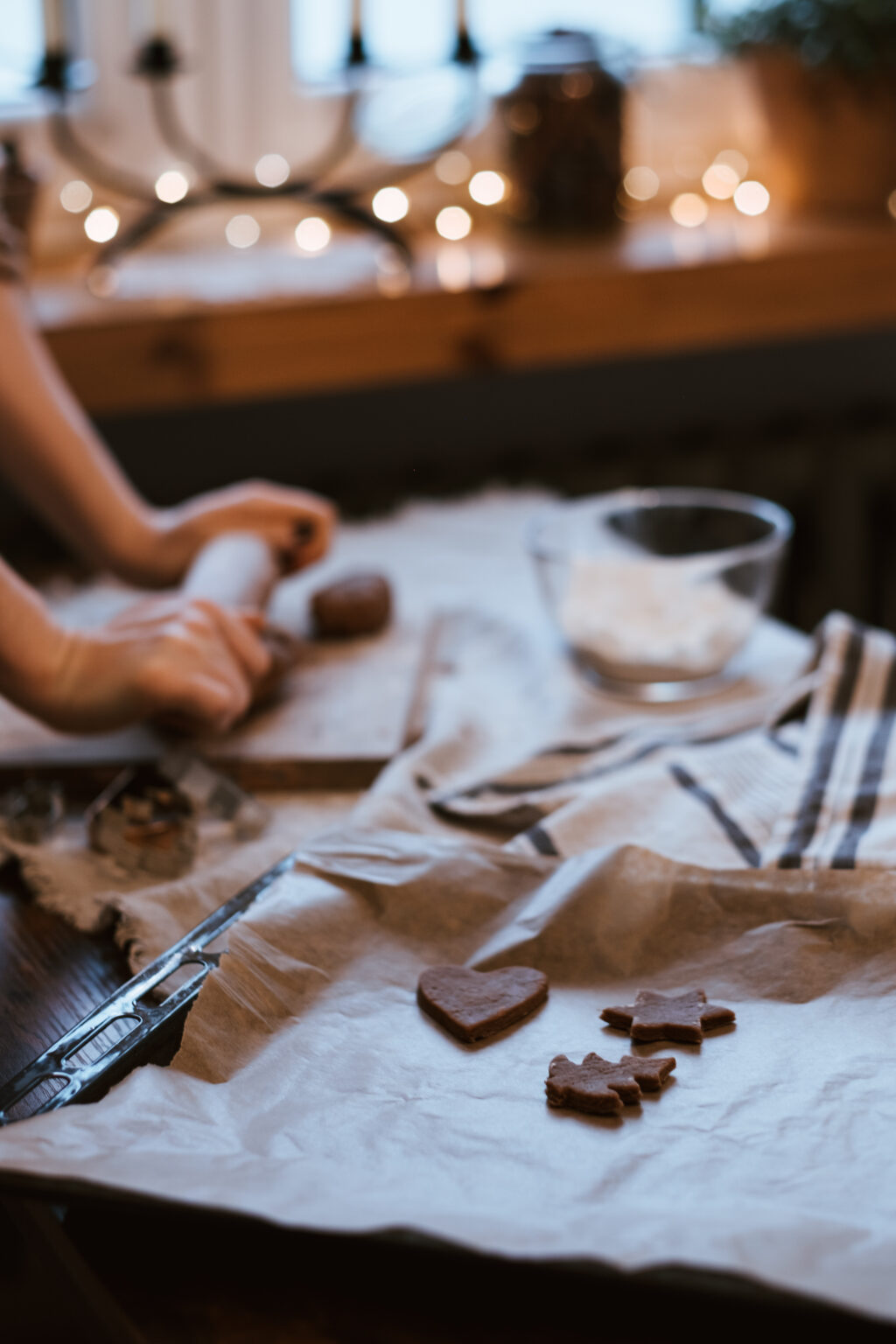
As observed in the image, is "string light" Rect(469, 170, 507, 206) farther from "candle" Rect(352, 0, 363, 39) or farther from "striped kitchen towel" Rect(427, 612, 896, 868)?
"striped kitchen towel" Rect(427, 612, 896, 868)

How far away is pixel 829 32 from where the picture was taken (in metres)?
1.66

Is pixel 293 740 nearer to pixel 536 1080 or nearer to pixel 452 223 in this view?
pixel 536 1080

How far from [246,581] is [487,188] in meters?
1.15

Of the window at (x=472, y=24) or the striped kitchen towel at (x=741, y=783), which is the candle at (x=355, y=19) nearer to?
→ the window at (x=472, y=24)

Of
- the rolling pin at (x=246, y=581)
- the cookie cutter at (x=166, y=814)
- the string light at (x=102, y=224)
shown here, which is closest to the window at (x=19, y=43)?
the string light at (x=102, y=224)

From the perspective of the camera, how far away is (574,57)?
1.63 metres

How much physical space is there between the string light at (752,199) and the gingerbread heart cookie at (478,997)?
5.30 feet

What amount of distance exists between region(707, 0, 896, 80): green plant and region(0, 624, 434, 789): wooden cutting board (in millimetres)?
1164

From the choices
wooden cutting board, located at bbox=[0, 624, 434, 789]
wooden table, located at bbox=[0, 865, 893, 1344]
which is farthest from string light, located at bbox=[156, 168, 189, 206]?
wooden table, located at bbox=[0, 865, 893, 1344]

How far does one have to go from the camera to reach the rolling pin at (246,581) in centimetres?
89

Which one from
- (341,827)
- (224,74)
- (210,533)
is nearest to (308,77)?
(224,74)

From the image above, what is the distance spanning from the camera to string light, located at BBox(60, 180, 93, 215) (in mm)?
1787

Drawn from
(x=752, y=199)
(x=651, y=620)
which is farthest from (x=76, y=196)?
(x=651, y=620)

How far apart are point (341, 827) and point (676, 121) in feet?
5.37
